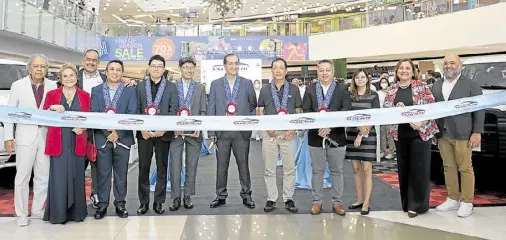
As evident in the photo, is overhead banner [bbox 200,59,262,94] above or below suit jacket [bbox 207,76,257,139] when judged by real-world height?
above

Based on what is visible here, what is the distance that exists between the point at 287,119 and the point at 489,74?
3686 mm

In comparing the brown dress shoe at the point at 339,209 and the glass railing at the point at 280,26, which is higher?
the glass railing at the point at 280,26

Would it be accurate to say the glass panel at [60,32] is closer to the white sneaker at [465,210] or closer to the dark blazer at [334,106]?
the dark blazer at [334,106]

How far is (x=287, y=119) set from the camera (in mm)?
4672

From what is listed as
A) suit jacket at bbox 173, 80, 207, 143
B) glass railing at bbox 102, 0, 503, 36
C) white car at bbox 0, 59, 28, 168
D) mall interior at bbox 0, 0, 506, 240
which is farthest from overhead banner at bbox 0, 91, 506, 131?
glass railing at bbox 102, 0, 503, 36

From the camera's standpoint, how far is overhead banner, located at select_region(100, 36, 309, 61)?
20438 millimetres

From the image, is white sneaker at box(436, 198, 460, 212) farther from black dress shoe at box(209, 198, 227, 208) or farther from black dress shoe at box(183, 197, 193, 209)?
black dress shoe at box(183, 197, 193, 209)

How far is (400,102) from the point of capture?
15.3ft

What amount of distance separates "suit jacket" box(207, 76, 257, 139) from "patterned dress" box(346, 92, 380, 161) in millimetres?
1111

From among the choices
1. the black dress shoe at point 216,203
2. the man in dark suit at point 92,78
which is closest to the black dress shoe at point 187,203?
the black dress shoe at point 216,203

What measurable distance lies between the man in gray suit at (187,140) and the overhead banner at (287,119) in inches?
10.4

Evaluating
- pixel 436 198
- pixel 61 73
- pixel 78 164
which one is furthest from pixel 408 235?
pixel 61 73

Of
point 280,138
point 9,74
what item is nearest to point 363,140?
point 280,138

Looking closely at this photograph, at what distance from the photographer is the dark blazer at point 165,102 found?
4.77m
